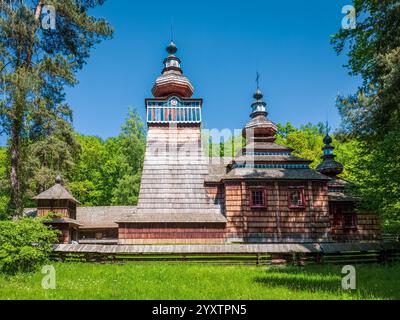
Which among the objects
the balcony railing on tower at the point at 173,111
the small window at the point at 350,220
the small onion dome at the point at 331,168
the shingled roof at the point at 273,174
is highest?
the balcony railing on tower at the point at 173,111

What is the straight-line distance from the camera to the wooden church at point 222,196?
820 inches

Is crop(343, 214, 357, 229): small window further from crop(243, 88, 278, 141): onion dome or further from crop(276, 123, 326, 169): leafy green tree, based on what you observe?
crop(276, 123, 326, 169): leafy green tree

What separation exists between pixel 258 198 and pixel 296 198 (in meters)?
2.56

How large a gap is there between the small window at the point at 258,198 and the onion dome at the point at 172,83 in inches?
412

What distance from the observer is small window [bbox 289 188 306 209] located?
2173 cm

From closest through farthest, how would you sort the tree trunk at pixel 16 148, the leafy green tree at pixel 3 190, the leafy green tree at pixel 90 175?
the tree trunk at pixel 16 148 < the leafy green tree at pixel 3 190 < the leafy green tree at pixel 90 175

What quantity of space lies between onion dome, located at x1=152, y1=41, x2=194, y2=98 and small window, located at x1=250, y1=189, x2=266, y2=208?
10470 mm

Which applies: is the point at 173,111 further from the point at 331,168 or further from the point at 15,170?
the point at 331,168

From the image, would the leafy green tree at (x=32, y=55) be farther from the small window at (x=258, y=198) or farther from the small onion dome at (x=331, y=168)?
the small onion dome at (x=331, y=168)

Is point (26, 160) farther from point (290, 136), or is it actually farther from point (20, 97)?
point (290, 136)

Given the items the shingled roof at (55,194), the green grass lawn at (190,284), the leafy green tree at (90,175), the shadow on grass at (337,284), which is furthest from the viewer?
A: the leafy green tree at (90,175)

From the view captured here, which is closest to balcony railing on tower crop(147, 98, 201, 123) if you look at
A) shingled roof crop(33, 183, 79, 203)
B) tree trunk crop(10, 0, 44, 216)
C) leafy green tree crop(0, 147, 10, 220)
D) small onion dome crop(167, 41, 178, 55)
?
small onion dome crop(167, 41, 178, 55)

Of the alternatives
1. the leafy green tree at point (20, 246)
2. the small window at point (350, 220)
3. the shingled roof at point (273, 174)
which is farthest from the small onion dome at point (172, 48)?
the leafy green tree at point (20, 246)
